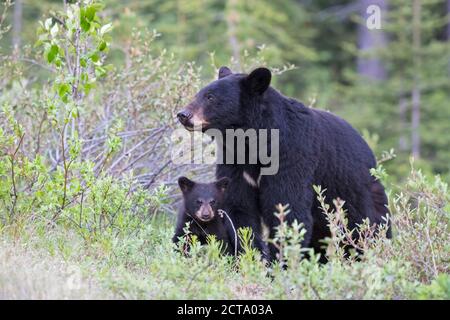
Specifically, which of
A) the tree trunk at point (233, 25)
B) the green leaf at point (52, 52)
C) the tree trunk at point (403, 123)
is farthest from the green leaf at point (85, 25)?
the tree trunk at point (403, 123)

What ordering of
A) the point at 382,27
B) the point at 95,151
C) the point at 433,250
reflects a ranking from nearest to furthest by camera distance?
the point at 433,250, the point at 95,151, the point at 382,27

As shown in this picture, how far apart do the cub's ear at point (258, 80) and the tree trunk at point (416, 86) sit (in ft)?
40.8

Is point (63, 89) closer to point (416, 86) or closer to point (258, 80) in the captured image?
point (258, 80)

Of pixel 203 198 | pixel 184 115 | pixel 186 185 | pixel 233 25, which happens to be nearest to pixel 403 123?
pixel 233 25

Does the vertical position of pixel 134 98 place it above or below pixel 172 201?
above

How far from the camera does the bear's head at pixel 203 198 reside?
722 centimetres

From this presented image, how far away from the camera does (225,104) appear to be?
22.3 ft

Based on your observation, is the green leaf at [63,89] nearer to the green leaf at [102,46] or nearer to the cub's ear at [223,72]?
the green leaf at [102,46]

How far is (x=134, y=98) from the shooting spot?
8.93 metres

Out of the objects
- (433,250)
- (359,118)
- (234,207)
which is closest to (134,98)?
(234,207)

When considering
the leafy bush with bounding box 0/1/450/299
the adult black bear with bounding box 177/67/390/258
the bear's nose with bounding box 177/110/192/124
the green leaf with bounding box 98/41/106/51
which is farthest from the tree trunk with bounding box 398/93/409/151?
the green leaf with bounding box 98/41/106/51

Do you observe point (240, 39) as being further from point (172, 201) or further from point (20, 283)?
point (20, 283)

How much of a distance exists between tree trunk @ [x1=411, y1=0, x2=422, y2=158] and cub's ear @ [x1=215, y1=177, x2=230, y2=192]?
12084 millimetres
